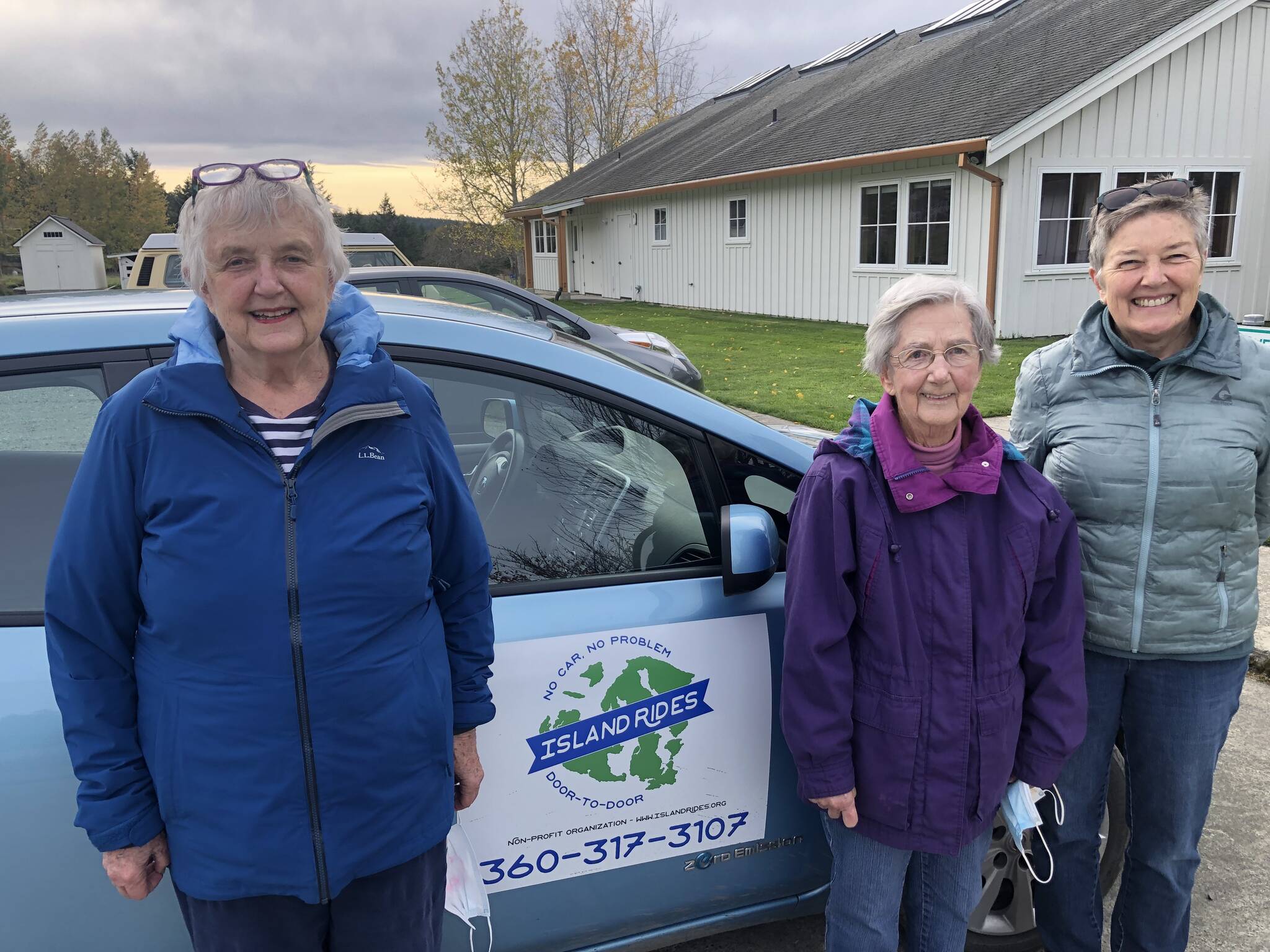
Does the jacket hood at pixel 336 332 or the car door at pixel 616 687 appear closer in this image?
the jacket hood at pixel 336 332

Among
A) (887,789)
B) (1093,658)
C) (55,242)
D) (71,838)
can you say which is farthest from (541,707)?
(55,242)

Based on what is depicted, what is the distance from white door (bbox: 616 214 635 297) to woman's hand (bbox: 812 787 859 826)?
25.1 m

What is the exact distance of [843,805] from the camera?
6.04 feet

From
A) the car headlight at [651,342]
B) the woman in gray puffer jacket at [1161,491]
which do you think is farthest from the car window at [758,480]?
the car headlight at [651,342]

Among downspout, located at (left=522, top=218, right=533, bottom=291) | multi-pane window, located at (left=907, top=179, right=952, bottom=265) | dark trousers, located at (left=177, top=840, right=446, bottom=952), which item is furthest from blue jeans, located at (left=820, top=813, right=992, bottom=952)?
downspout, located at (left=522, top=218, right=533, bottom=291)

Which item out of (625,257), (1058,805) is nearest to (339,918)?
(1058,805)

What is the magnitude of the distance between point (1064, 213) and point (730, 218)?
26.4ft

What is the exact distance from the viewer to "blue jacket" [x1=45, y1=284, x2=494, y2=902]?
1.36 metres

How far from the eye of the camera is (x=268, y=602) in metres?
1.37

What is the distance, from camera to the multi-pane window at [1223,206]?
14688mm

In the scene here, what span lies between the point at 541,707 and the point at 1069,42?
16.5 meters

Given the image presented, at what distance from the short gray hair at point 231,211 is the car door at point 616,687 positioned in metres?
0.49

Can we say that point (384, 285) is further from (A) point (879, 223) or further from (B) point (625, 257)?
(B) point (625, 257)

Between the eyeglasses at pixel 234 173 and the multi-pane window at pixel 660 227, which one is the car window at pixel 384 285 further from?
the multi-pane window at pixel 660 227
